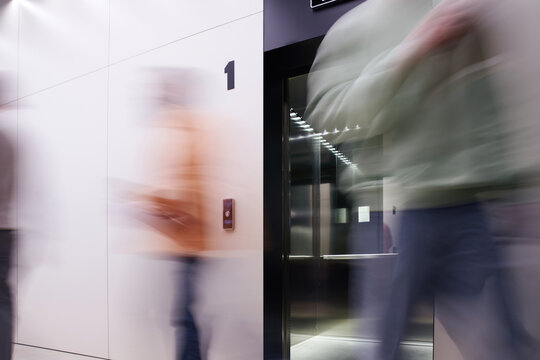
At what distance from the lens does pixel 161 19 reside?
345cm

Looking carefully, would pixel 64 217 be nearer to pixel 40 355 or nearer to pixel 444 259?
pixel 40 355

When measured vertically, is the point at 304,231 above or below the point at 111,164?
below

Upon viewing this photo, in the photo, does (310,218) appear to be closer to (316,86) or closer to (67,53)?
(316,86)

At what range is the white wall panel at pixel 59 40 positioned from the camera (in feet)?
13.0

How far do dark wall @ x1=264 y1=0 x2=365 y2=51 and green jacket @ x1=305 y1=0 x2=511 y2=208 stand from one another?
3.46ft

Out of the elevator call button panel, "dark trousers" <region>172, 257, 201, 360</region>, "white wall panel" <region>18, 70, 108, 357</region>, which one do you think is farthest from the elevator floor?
"white wall panel" <region>18, 70, 108, 357</region>

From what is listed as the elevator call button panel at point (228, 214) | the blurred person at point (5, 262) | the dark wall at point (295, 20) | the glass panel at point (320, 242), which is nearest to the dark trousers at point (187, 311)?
the elevator call button panel at point (228, 214)

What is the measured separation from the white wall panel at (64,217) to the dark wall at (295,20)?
5.74 ft

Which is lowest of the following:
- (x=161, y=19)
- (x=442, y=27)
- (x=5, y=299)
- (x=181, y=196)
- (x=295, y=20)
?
(x=5, y=299)

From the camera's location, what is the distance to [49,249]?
14.2ft

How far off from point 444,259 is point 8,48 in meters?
5.19

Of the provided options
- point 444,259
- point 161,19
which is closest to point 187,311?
point 444,259

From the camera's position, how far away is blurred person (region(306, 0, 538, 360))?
1.12 metres

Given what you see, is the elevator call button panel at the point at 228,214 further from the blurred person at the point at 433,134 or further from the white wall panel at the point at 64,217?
the blurred person at the point at 433,134
